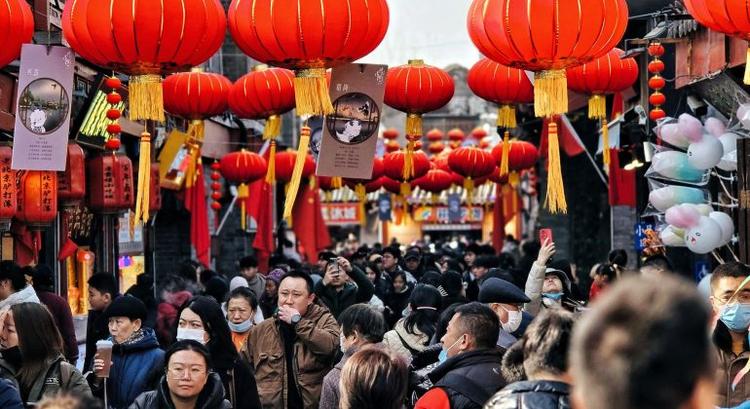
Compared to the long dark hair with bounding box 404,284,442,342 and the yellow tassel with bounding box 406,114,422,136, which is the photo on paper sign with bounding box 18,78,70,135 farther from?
the yellow tassel with bounding box 406,114,422,136

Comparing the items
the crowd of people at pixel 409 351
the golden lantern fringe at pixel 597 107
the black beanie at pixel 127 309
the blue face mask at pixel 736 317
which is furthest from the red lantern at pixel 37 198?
the blue face mask at pixel 736 317

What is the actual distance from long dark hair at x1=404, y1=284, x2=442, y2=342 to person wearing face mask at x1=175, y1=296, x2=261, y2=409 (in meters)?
1.41

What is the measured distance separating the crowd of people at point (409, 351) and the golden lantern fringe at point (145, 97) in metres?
1.72

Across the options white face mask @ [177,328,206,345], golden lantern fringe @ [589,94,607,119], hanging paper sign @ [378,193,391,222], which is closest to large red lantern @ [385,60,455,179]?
golden lantern fringe @ [589,94,607,119]

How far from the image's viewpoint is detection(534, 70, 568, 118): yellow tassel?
30.4 ft

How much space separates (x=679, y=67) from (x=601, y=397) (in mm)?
12907

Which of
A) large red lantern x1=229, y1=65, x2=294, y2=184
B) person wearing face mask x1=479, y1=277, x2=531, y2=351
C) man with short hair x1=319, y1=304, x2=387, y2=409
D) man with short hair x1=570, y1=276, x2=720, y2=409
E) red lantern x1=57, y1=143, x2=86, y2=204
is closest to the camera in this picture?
man with short hair x1=570, y1=276, x2=720, y2=409

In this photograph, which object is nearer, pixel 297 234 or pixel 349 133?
pixel 349 133

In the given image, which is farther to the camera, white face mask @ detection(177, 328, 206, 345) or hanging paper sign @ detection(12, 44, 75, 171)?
hanging paper sign @ detection(12, 44, 75, 171)

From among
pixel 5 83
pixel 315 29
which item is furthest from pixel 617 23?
pixel 5 83

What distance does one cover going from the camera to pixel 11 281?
10.1 metres

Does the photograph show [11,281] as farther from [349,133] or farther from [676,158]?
[676,158]

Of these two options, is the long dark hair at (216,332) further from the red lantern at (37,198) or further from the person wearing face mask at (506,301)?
the red lantern at (37,198)

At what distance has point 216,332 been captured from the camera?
285 inches
